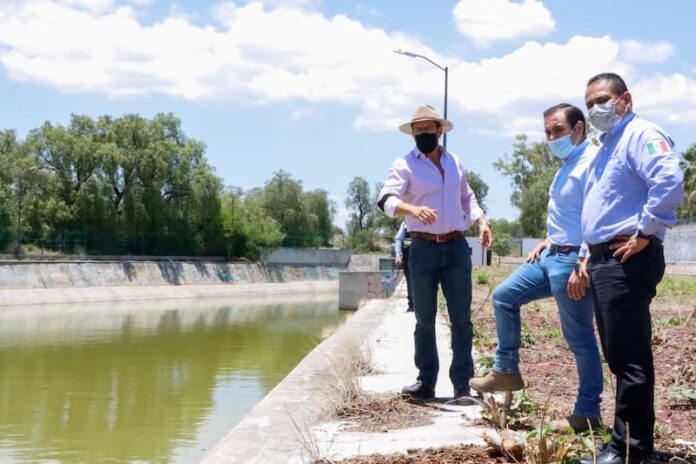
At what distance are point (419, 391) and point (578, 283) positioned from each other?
1.95 metres

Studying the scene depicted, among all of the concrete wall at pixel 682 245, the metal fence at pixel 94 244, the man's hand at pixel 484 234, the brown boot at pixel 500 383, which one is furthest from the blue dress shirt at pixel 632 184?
the metal fence at pixel 94 244

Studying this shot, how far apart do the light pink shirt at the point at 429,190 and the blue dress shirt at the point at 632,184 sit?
1933 mm

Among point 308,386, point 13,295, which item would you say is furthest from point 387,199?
point 13,295

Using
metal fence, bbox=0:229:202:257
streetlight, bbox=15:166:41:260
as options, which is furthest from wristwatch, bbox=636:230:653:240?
metal fence, bbox=0:229:202:257

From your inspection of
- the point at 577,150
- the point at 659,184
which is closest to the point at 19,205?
the point at 577,150

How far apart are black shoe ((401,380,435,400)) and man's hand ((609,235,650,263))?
2.51 m

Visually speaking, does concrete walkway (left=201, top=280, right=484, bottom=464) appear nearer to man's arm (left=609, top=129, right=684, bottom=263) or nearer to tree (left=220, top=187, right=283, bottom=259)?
man's arm (left=609, top=129, right=684, bottom=263)

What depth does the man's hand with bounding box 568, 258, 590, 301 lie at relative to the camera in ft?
14.9

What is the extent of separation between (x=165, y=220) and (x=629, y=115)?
177 feet

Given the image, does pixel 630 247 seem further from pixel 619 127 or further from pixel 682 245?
pixel 682 245

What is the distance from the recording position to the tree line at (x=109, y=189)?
53.4m

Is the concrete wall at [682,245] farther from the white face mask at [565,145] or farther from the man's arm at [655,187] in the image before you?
the man's arm at [655,187]

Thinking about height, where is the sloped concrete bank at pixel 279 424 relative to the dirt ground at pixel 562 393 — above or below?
below

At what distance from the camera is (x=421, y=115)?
6258 millimetres
